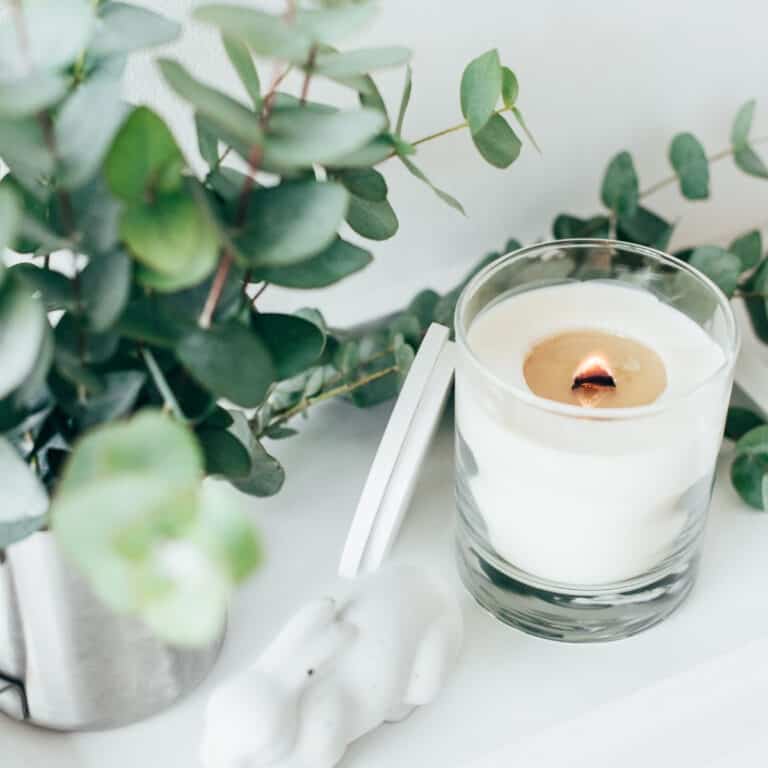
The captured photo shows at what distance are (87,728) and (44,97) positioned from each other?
0.25 meters

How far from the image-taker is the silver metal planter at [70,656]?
363 mm

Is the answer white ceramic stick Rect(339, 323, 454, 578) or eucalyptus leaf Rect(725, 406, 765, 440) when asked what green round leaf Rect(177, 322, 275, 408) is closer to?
white ceramic stick Rect(339, 323, 454, 578)

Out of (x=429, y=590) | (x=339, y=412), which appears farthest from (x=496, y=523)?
(x=339, y=412)

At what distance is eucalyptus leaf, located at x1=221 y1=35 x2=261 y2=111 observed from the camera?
1.03 feet

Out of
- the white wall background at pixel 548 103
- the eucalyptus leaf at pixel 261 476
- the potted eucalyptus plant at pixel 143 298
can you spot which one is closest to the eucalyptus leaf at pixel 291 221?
the potted eucalyptus plant at pixel 143 298

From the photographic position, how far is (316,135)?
0.89ft

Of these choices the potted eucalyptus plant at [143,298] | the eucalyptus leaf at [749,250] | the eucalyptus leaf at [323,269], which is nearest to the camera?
the potted eucalyptus plant at [143,298]

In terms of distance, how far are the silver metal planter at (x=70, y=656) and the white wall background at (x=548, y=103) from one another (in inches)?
8.1

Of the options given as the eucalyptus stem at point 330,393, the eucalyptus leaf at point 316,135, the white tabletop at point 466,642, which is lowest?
the white tabletop at point 466,642

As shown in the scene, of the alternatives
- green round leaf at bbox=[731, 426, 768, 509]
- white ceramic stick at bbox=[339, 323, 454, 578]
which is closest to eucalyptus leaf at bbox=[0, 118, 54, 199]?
white ceramic stick at bbox=[339, 323, 454, 578]

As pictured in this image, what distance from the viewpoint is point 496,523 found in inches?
16.9

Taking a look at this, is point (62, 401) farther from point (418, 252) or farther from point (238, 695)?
point (418, 252)

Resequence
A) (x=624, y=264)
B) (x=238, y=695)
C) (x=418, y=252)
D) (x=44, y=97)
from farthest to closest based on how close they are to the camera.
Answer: (x=418, y=252)
(x=624, y=264)
(x=238, y=695)
(x=44, y=97)

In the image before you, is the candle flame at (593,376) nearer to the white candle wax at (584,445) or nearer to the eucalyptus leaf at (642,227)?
the white candle wax at (584,445)
